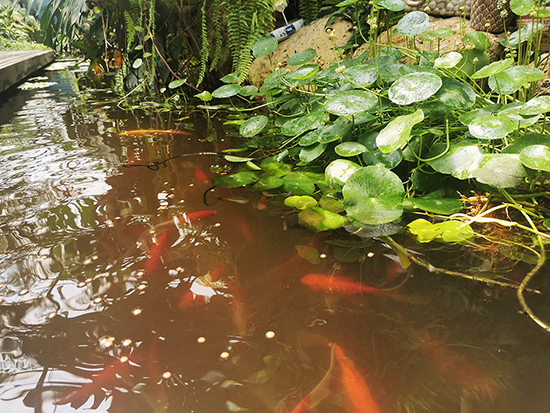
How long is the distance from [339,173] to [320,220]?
0.64 ft

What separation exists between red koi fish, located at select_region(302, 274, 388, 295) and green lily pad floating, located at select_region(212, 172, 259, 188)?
54 centimetres

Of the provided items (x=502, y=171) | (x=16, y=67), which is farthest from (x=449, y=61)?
(x=16, y=67)

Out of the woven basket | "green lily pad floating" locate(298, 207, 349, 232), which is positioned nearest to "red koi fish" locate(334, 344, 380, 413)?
"green lily pad floating" locate(298, 207, 349, 232)

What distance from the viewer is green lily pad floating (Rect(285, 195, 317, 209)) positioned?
111 cm

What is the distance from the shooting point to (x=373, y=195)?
40.6 inches

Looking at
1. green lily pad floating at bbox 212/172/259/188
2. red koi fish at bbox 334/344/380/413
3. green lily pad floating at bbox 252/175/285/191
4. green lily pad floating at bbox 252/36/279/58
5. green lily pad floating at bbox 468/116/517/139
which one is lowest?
green lily pad floating at bbox 252/175/285/191

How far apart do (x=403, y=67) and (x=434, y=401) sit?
40.8 inches

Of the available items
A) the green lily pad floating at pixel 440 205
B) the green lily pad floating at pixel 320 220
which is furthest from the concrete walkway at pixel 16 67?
the green lily pad floating at pixel 440 205

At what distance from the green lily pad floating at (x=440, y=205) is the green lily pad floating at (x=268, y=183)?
439 mm

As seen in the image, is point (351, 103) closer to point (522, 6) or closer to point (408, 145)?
point (408, 145)

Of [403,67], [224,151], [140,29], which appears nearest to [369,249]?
[403,67]

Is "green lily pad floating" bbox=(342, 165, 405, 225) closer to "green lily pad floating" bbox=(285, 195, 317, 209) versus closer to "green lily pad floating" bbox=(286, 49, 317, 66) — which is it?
"green lily pad floating" bbox=(285, 195, 317, 209)

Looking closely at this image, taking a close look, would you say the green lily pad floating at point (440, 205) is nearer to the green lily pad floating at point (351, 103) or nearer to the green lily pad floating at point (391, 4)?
the green lily pad floating at point (351, 103)

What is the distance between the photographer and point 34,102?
2.99m
